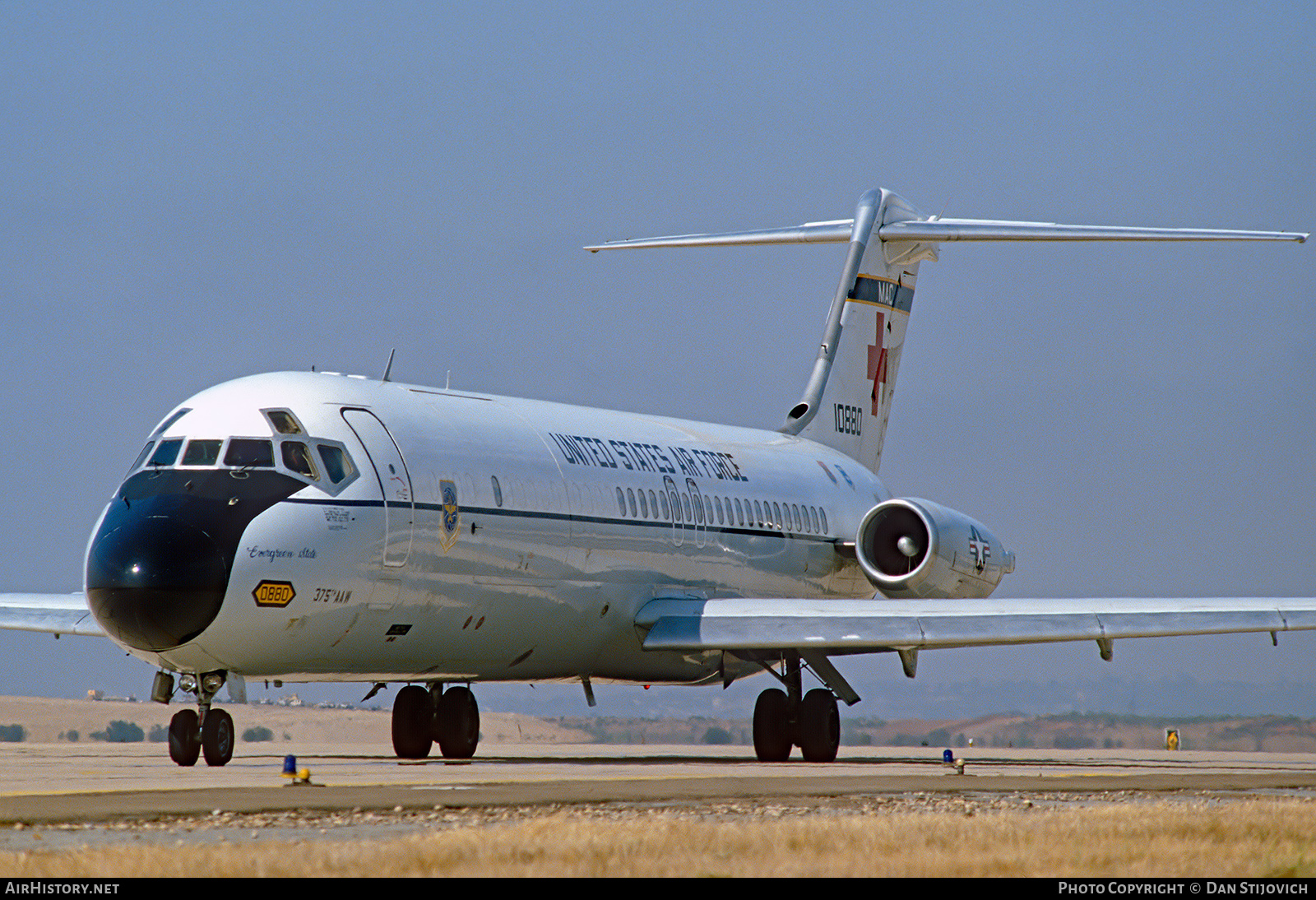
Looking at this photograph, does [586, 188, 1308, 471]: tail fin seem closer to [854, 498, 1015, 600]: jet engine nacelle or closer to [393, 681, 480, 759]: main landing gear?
[854, 498, 1015, 600]: jet engine nacelle

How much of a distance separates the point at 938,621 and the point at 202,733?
9038 mm

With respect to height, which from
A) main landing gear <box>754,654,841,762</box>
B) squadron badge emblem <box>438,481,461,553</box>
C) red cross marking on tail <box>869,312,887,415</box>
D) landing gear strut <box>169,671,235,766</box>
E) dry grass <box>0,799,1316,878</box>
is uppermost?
red cross marking on tail <box>869,312,887,415</box>

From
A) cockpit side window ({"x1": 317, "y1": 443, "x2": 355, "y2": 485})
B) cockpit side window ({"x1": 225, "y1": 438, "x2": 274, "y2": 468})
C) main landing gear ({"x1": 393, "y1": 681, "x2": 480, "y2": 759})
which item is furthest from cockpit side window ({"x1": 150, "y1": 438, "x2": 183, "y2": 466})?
main landing gear ({"x1": 393, "y1": 681, "x2": 480, "y2": 759})

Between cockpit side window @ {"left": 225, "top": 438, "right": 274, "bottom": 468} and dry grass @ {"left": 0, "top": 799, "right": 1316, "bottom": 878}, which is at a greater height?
cockpit side window @ {"left": 225, "top": 438, "right": 274, "bottom": 468}

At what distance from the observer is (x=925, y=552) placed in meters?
28.0

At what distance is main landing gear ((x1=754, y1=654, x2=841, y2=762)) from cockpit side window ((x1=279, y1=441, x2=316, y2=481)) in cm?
829

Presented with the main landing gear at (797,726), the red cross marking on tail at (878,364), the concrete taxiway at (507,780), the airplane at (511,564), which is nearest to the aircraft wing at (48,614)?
the airplane at (511,564)

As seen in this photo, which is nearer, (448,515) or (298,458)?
(298,458)

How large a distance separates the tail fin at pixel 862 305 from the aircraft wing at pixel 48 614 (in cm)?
1355

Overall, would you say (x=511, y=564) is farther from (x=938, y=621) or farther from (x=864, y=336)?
(x=864, y=336)

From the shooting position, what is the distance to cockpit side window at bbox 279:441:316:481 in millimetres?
19734

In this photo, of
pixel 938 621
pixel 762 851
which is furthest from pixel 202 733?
pixel 762 851
